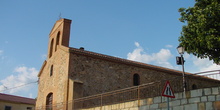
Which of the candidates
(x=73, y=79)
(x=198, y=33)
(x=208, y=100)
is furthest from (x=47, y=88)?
(x=208, y=100)

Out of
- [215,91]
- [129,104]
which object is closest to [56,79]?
[129,104]

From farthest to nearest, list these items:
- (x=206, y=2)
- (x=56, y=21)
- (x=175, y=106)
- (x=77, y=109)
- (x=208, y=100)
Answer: (x=56, y=21) → (x=77, y=109) → (x=206, y=2) → (x=175, y=106) → (x=208, y=100)

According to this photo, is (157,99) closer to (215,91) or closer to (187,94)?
(187,94)

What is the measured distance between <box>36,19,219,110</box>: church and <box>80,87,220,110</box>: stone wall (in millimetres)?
6709

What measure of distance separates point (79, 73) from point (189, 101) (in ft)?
39.2

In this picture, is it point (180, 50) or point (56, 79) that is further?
point (56, 79)

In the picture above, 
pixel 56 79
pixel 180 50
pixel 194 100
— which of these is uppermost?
pixel 180 50

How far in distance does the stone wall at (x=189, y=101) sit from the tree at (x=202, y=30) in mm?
4008

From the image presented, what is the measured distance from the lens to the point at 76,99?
20.0 meters

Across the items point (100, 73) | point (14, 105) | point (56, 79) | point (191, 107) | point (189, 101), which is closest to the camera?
point (191, 107)

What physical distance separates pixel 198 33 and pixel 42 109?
51.6 feet

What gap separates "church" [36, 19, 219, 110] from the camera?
22.2 meters

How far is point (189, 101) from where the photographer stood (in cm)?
1234

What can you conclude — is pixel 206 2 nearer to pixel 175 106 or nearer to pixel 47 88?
pixel 175 106
